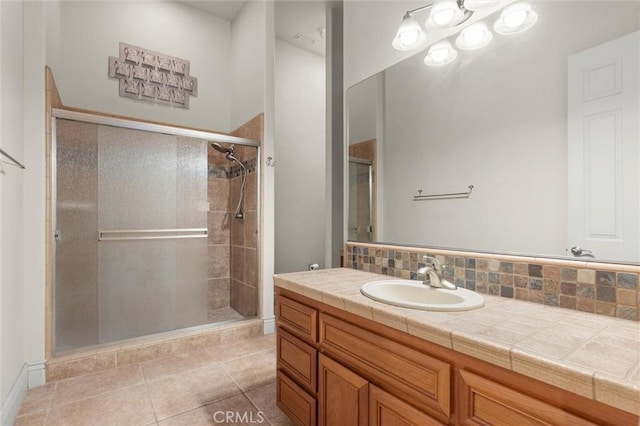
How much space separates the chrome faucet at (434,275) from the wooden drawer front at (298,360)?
577 millimetres

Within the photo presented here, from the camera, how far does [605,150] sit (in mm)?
1008

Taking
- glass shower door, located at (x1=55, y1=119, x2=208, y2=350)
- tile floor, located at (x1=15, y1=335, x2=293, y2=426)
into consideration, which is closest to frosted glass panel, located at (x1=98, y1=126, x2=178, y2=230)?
glass shower door, located at (x1=55, y1=119, x2=208, y2=350)

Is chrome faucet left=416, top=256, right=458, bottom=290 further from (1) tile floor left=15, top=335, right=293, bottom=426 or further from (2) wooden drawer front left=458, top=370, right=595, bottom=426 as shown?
(1) tile floor left=15, top=335, right=293, bottom=426

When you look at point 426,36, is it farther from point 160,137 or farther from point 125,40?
point 125,40

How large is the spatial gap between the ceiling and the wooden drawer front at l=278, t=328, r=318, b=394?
2962 millimetres

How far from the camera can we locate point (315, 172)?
3.72 meters

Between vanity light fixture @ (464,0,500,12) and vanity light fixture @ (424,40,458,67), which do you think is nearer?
vanity light fixture @ (464,0,500,12)

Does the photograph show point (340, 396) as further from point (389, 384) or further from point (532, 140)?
point (532, 140)

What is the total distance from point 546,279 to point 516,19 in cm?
104

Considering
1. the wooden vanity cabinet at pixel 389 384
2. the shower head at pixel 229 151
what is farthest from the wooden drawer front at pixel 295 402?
the shower head at pixel 229 151

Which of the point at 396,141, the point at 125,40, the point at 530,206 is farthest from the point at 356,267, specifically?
the point at 125,40

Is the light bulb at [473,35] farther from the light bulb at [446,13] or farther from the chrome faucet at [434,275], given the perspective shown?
the chrome faucet at [434,275]

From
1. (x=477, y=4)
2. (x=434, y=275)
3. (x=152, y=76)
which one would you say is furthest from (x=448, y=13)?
(x=152, y=76)

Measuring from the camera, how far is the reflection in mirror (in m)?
0.99
